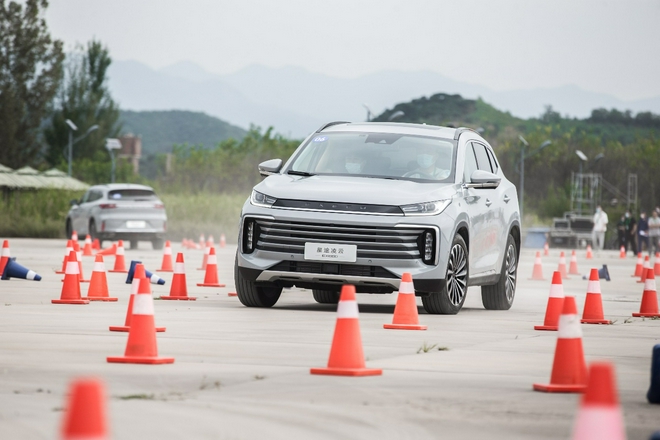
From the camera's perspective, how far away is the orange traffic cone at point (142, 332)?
8.16 meters

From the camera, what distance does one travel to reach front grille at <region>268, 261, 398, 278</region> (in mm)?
12320

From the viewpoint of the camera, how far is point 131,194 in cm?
3362

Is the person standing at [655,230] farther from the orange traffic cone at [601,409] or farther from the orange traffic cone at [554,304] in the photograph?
the orange traffic cone at [601,409]

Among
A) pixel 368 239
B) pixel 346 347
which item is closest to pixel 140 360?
pixel 346 347

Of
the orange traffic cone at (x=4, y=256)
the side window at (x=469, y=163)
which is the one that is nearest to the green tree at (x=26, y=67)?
the orange traffic cone at (x=4, y=256)

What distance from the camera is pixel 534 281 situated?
23578 mm

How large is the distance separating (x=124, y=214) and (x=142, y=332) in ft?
81.9

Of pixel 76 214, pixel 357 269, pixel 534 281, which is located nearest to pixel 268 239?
pixel 357 269

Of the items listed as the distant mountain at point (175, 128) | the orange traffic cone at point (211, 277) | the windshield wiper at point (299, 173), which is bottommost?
the orange traffic cone at point (211, 277)

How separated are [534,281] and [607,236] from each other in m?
46.2

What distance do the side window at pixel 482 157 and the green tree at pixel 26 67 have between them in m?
61.6

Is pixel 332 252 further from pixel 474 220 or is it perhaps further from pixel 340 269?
pixel 474 220

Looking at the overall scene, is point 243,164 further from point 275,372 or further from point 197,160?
point 275,372

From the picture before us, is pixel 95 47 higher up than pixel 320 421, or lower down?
higher up
